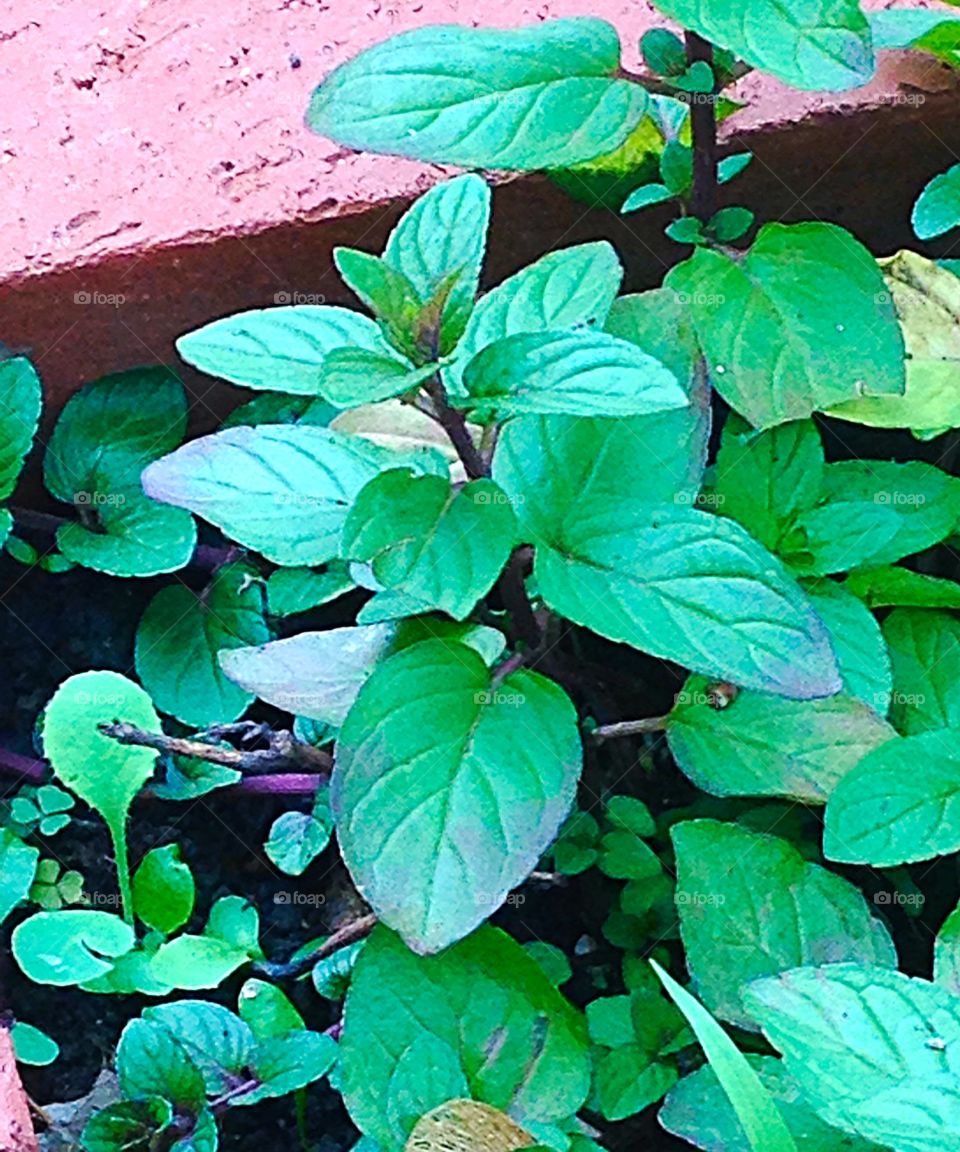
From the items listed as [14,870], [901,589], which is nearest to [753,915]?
[901,589]

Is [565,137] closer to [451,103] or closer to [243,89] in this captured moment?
[451,103]

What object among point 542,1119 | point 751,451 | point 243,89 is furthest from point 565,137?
point 542,1119

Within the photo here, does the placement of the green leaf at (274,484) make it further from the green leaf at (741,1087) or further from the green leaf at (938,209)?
the green leaf at (938,209)

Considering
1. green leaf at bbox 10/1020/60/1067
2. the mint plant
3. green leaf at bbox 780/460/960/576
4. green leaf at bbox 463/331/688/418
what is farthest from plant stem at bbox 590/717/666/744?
green leaf at bbox 10/1020/60/1067

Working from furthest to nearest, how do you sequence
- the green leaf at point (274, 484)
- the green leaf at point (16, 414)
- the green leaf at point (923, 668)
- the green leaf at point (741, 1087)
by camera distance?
the green leaf at point (16, 414) → the green leaf at point (923, 668) → the green leaf at point (274, 484) → the green leaf at point (741, 1087)

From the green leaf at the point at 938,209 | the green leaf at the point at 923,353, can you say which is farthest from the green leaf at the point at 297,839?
the green leaf at the point at 938,209

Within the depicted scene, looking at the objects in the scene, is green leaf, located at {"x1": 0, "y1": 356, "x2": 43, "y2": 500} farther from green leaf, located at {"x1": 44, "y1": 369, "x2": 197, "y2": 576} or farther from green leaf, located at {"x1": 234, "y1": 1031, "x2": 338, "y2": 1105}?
green leaf, located at {"x1": 234, "y1": 1031, "x2": 338, "y2": 1105}
